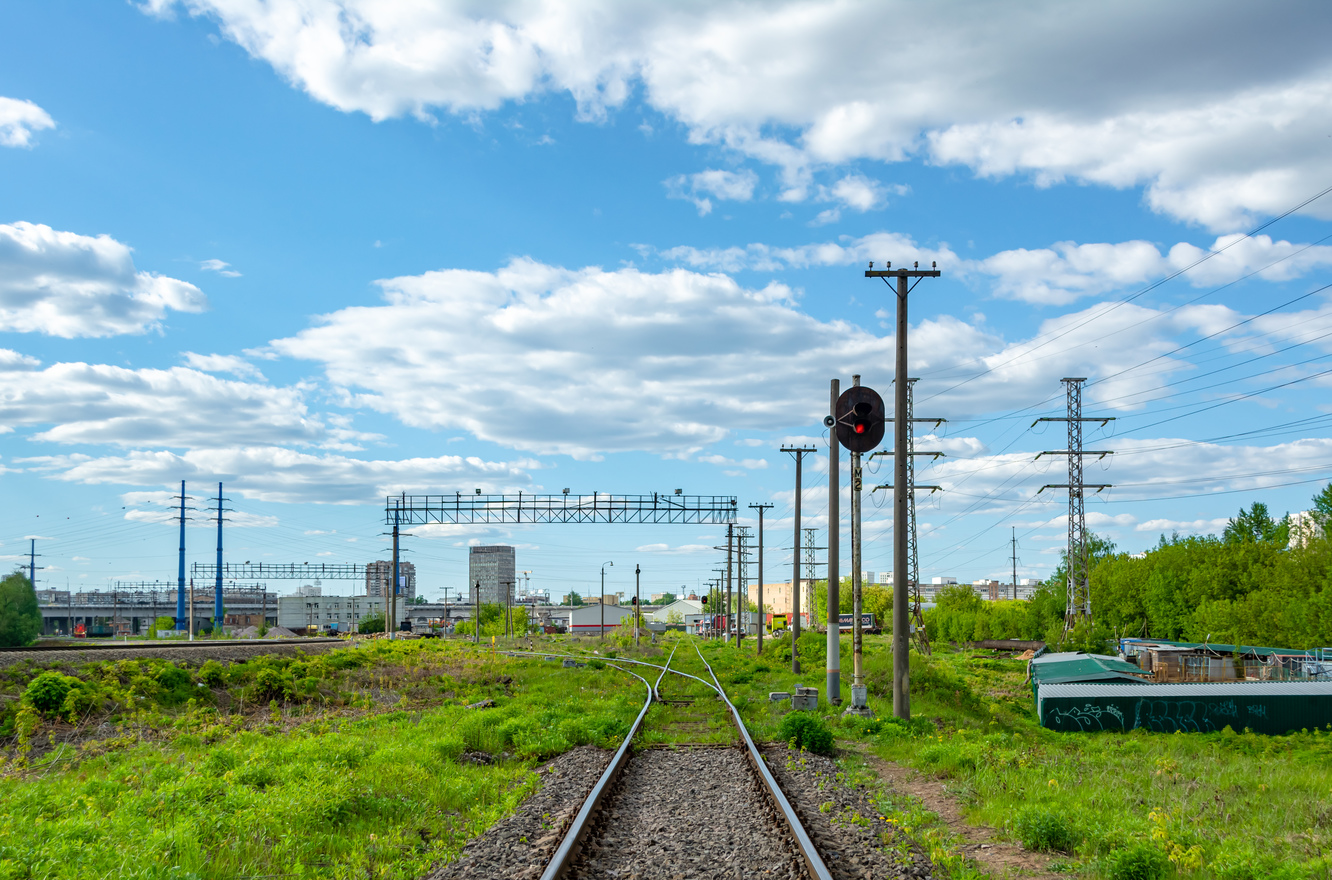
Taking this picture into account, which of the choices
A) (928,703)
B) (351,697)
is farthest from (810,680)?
(351,697)

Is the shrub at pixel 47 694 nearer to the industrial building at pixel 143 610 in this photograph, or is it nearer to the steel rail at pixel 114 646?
the steel rail at pixel 114 646

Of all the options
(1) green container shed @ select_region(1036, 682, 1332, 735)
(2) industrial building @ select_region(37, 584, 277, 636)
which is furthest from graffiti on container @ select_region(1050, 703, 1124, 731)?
(2) industrial building @ select_region(37, 584, 277, 636)

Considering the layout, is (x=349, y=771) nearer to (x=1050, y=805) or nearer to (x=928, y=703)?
(x=1050, y=805)

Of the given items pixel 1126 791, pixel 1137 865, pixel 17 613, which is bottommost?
pixel 17 613

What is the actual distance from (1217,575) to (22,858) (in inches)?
2489

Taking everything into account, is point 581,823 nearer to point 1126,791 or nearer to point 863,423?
point 1126,791

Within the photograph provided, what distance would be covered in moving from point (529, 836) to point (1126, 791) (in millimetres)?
7251

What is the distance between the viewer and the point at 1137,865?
7582mm

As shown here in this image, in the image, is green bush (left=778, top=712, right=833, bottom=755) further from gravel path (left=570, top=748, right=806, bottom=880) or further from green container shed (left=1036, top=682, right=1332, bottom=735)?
green container shed (left=1036, top=682, right=1332, bottom=735)

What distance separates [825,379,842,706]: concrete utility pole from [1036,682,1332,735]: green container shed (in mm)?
4789

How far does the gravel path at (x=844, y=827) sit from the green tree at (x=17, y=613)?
6176 cm

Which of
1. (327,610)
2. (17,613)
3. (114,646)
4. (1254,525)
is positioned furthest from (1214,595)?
(327,610)

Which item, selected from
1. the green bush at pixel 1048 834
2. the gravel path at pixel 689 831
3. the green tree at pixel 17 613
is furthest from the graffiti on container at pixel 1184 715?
the green tree at pixel 17 613

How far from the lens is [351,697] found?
91.5ft
